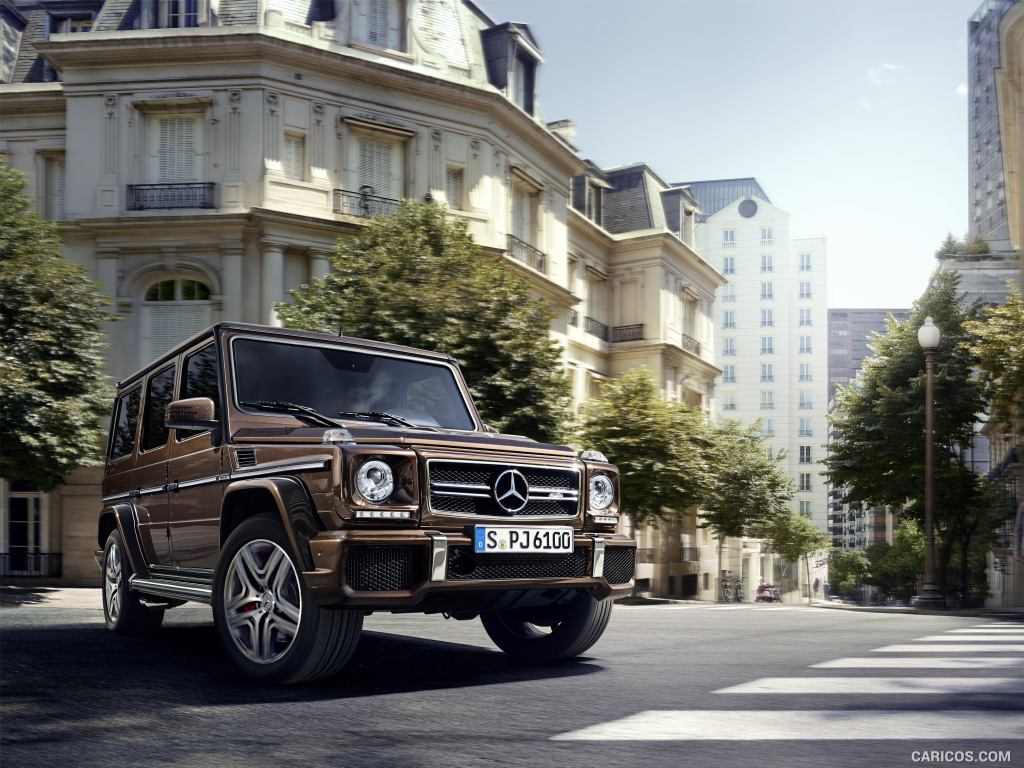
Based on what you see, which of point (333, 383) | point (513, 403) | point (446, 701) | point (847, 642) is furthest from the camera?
point (513, 403)

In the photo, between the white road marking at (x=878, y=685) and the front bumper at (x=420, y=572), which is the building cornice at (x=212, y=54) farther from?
the white road marking at (x=878, y=685)

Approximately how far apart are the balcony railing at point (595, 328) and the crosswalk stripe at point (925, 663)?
32.7 metres

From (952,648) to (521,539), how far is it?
4510 millimetres

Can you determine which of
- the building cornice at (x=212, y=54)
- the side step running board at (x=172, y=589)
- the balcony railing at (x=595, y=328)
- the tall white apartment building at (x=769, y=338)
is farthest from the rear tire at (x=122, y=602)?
the tall white apartment building at (x=769, y=338)

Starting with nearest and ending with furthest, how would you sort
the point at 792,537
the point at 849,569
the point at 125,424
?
the point at 125,424 < the point at 792,537 < the point at 849,569

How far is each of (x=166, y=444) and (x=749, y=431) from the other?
3819 cm

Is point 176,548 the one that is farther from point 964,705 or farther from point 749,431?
point 749,431

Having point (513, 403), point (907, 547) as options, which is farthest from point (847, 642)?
point (907, 547)

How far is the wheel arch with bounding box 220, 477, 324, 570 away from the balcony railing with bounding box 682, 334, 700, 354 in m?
39.8

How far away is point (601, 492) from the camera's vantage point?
637 centimetres

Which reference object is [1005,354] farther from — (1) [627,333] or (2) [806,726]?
(2) [806,726]

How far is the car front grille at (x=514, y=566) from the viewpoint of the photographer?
216 inches

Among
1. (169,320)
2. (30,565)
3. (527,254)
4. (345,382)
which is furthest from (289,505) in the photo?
(527,254)

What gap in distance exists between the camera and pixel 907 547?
3041 inches
